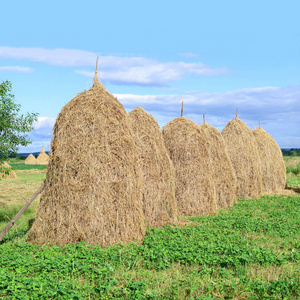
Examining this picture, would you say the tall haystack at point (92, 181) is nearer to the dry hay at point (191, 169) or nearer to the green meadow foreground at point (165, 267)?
the green meadow foreground at point (165, 267)

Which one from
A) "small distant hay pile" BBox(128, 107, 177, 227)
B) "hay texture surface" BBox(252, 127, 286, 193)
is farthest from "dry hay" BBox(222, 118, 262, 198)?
"small distant hay pile" BBox(128, 107, 177, 227)

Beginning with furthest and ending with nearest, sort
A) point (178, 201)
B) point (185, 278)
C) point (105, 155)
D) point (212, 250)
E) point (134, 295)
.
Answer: point (178, 201)
point (105, 155)
point (212, 250)
point (185, 278)
point (134, 295)

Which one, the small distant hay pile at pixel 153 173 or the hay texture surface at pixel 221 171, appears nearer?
the small distant hay pile at pixel 153 173

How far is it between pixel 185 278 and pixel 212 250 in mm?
1775

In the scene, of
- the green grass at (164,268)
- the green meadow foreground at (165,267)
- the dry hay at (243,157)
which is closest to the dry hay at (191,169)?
the green meadow foreground at (165,267)

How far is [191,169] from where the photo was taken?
13.8m

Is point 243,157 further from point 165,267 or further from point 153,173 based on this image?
point 165,267

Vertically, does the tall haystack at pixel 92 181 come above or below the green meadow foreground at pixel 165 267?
above

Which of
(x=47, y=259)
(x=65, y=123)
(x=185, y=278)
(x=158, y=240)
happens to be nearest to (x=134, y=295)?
(x=185, y=278)

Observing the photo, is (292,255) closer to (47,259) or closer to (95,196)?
(95,196)

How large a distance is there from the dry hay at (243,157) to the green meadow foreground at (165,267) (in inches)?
323

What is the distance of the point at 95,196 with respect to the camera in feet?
28.3

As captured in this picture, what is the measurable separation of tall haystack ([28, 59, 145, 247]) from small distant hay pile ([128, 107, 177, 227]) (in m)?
2.11

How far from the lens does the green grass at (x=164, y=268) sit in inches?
240
